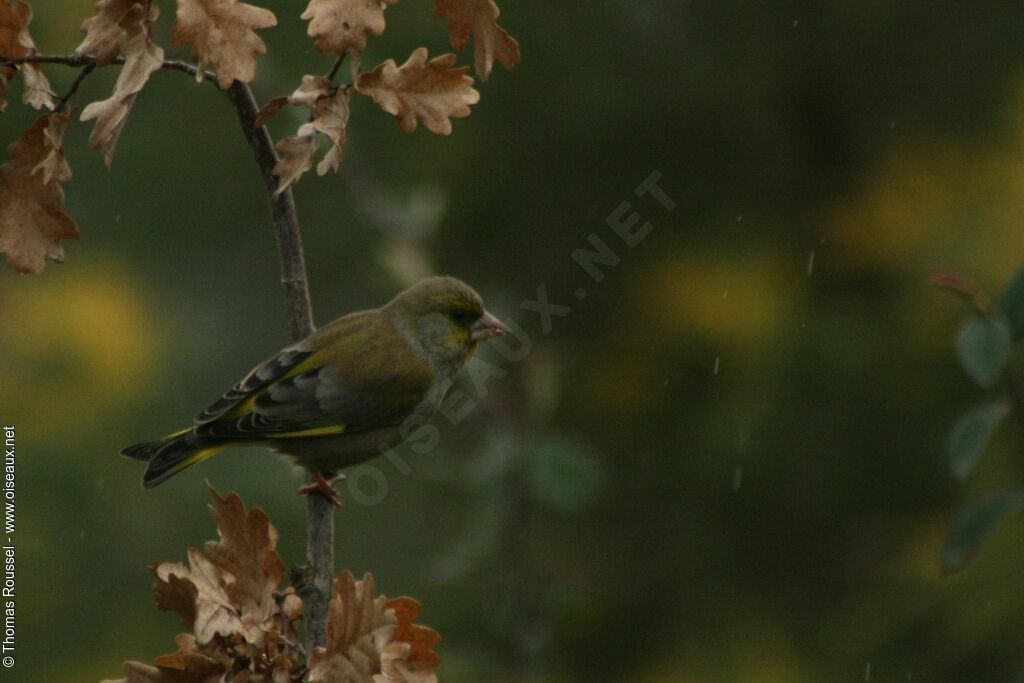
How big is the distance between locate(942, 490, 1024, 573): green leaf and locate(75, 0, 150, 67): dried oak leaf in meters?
1.94

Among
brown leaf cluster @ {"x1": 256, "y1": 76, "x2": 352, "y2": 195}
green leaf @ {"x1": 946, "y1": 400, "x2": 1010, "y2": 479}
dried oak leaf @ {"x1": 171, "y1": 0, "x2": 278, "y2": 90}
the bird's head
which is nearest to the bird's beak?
the bird's head

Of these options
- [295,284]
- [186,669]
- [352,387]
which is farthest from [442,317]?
[186,669]

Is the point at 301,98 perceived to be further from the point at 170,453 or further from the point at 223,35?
the point at 170,453

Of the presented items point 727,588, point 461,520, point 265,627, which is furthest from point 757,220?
point 265,627

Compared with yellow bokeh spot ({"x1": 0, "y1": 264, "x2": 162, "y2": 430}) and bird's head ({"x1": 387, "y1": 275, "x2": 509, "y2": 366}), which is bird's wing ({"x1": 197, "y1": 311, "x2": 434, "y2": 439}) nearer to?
bird's head ({"x1": 387, "y1": 275, "x2": 509, "y2": 366})

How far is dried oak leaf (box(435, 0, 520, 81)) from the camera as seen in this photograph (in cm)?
228

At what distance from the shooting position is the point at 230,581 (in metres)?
2.07

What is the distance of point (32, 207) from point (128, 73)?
31 cm

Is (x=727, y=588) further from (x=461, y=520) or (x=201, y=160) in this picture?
(x=201, y=160)

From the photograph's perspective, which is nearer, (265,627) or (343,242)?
(265,627)

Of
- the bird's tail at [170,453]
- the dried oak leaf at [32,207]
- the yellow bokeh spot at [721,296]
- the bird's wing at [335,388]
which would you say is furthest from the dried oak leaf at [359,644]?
the yellow bokeh spot at [721,296]

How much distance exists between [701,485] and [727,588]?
14.6 inches

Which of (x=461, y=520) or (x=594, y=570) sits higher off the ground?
(x=461, y=520)

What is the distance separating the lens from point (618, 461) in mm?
5227
